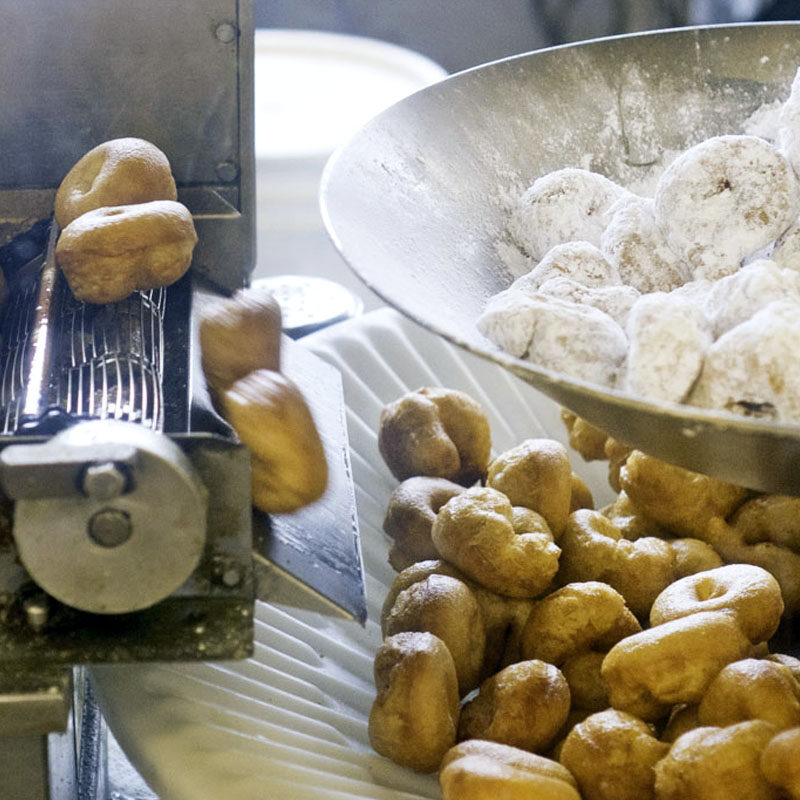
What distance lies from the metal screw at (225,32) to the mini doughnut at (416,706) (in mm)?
565

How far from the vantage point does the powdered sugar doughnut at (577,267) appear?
910 millimetres

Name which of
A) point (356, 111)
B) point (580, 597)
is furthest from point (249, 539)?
point (356, 111)

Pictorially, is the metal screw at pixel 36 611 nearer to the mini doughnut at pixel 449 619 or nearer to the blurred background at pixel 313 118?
the mini doughnut at pixel 449 619

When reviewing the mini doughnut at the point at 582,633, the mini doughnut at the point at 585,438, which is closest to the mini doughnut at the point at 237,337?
the mini doughnut at the point at 582,633

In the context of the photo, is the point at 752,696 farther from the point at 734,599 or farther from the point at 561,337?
the point at 561,337

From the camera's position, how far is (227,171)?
3.67ft

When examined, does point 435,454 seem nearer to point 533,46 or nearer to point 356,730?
point 356,730

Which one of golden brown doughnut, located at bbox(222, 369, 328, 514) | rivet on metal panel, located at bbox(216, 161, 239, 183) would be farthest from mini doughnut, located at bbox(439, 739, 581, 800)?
rivet on metal panel, located at bbox(216, 161, 239, 183)

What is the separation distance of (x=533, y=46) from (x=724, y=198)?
304 cm

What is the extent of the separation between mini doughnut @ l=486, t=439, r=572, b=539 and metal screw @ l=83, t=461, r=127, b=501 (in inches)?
22.0

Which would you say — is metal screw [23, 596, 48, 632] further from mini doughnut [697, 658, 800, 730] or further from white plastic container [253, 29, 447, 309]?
white plastic container [253, 29, 447, 309]

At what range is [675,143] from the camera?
3.64 ft

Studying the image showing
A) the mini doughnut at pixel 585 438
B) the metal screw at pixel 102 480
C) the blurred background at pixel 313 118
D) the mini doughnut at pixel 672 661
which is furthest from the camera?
the blurred background at pixel 313 118

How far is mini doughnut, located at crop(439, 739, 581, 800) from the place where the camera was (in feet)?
2.69
